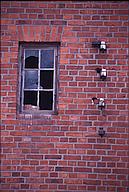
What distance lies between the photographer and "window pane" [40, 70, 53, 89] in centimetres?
488

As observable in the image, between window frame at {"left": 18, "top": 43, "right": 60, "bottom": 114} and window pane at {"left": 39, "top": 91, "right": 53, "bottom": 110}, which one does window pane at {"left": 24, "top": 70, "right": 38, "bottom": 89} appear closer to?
window frame at {"left": 18, "top": 43, "right": 60, "bottom": 114}

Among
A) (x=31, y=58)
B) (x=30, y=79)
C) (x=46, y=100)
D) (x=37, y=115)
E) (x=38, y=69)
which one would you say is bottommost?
(x=37, y=115)

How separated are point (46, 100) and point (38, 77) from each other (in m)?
0.36

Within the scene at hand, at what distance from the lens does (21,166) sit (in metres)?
4.73

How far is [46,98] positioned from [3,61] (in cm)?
84

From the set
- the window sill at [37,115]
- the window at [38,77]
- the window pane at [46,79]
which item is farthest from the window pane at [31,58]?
the window sill at [37,115]

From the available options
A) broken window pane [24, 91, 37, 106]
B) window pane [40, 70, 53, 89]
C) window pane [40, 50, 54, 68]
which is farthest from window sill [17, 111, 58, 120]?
window pane [40, 50, 54, 68]

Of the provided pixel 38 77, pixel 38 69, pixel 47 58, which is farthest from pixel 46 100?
pixel 47 58

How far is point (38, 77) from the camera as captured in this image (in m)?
4.90

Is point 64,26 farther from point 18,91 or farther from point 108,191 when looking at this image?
point 108,191

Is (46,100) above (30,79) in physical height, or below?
below

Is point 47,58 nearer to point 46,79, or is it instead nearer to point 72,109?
point 46,79

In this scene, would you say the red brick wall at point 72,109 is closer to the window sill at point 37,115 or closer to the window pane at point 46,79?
the window sill at point 37,115

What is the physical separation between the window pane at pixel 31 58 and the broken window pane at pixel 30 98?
15.9 inches
